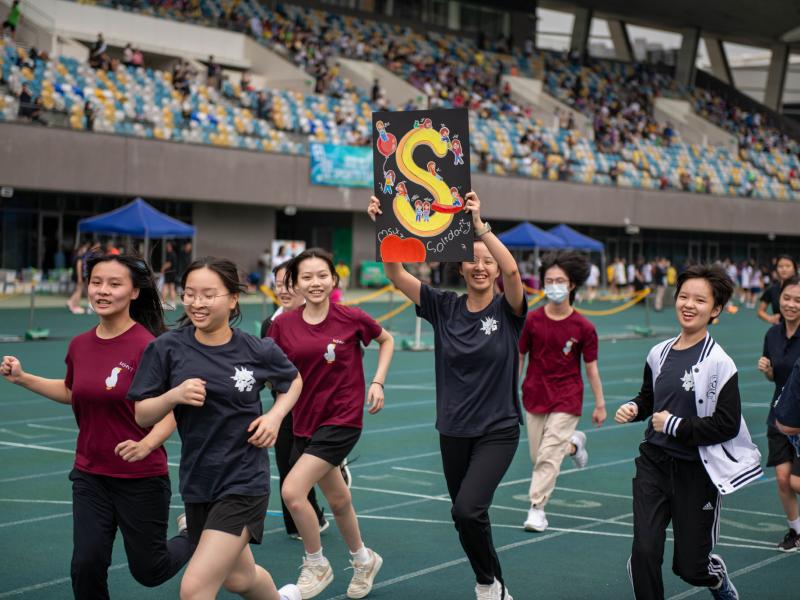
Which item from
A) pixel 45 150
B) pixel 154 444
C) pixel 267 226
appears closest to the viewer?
pixel 154 444

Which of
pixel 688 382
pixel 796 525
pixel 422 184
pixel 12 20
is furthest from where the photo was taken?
pixel 12 20

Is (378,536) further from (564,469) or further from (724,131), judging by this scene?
(724,131)

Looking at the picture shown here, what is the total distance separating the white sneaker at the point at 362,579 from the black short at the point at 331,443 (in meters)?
0.61

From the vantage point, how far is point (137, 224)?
3053 cm

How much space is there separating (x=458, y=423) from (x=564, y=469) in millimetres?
5093

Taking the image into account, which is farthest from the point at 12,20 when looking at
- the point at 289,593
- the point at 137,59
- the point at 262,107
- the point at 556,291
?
the point at 289,593

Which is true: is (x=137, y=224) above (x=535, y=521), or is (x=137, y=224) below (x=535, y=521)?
above

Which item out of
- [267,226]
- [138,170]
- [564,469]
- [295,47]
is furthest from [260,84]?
[564,469]

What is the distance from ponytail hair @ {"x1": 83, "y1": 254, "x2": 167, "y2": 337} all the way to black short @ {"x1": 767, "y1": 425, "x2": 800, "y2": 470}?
4214mm

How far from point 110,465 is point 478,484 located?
200 cm

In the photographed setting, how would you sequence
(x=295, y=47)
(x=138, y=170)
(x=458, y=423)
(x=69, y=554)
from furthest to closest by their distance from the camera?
(x=295, y=47)
(x=138, y=170)
(x=69, y=554)
(x=458, y=423)

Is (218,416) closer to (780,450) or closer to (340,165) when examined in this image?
(780,450)

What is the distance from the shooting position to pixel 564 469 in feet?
37.6

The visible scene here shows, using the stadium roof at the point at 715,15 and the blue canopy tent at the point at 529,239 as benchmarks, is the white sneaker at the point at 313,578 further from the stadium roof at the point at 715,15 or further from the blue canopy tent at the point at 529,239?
the stadium roof at the point at 715,15
